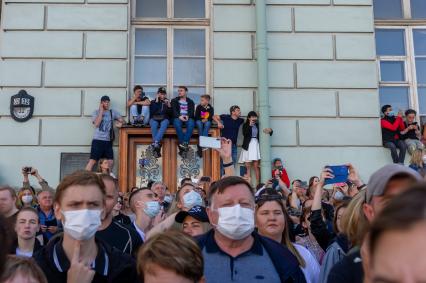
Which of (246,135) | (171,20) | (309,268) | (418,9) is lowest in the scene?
(309,268)

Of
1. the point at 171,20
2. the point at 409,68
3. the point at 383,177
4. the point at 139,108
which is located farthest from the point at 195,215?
the point at 409,68

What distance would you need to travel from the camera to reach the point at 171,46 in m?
11.9

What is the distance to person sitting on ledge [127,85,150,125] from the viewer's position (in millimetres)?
10641

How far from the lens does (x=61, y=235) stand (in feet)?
10.9

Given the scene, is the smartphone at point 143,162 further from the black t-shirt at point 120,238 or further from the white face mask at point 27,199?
the black t-shirt at point 120,238

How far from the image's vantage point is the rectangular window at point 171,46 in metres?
11.6

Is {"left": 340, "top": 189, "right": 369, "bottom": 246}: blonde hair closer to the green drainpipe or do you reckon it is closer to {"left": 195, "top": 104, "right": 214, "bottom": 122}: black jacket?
the green drainpipe

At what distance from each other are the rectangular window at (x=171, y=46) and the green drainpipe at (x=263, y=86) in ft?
4.07

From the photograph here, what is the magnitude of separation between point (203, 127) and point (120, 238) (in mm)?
6696

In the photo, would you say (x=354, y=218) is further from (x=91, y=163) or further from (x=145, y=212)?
(x=91, y=163)

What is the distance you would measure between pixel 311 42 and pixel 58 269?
373 inches

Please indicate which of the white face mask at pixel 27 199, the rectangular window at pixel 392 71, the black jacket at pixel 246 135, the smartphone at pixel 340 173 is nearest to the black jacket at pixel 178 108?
the black jacket at pixel 246 135

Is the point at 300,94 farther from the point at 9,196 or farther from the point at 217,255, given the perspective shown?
the point at 217,255

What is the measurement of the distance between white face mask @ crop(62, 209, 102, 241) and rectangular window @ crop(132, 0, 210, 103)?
8.36m
